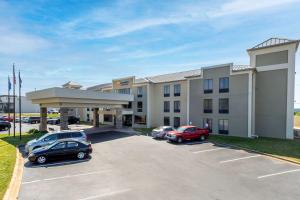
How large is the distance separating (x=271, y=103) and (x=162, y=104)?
16277 millimetres

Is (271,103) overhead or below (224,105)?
overhead

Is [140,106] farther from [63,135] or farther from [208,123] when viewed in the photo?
[63,135]

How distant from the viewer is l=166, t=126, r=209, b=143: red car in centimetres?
2244

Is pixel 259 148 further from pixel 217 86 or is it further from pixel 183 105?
pixel 183 105

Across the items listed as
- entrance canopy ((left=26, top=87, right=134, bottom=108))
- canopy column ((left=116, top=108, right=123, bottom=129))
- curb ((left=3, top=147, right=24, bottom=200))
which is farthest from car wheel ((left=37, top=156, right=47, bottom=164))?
canopy column ((left=116, top=108, right=123, bottom=129))

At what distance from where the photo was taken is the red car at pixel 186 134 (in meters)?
22.4

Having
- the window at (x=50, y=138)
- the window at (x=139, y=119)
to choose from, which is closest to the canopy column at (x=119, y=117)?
the window at (x=139, y=119)

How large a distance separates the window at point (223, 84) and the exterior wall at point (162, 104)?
5.91 m

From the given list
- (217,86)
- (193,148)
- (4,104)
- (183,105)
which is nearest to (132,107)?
(183,105)

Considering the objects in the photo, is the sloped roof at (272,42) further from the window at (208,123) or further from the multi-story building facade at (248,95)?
the window at (208,123)

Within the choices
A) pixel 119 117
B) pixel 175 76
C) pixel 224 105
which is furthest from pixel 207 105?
pixel 119 117

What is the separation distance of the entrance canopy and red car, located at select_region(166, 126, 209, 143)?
12.1 metres

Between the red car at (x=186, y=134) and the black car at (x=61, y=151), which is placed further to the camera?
the red car at (x=186, y=134)

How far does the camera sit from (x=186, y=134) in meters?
22.8
